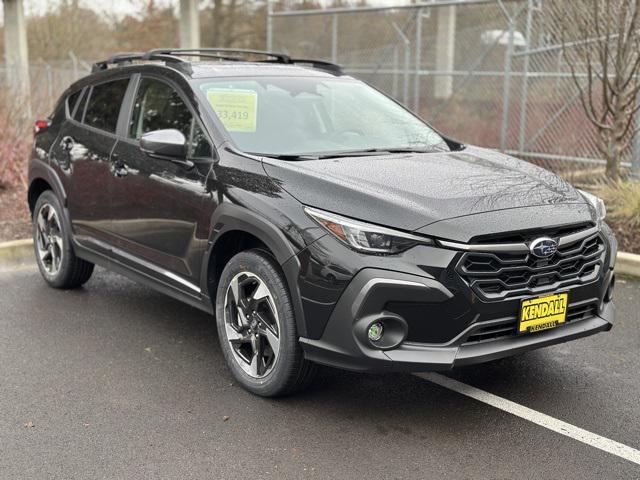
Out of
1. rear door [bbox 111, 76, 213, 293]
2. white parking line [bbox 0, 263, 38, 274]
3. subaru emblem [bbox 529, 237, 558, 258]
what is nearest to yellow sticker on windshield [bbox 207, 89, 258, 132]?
rear door [bbox 111, 76, 213, 293]

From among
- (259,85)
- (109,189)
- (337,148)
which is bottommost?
(109,189)

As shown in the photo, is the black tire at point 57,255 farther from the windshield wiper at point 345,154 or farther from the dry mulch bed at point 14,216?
the windshield wiper at point 345,154

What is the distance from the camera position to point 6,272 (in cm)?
696

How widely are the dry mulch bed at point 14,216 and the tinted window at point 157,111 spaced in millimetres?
3125

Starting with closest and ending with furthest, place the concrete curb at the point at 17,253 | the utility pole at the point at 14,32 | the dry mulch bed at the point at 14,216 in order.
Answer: the concrete curb at the point at 17,253, the dry mulch bed at the point at 14,216, the utility pole at the point at 14,32

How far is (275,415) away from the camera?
13.2 ft

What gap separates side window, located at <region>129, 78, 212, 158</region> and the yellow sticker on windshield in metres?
0.16

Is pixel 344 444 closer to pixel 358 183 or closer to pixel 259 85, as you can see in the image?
pixel 358 183

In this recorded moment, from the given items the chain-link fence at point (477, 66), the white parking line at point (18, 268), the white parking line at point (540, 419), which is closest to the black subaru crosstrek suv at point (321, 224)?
the white parking line at point (540, 419)

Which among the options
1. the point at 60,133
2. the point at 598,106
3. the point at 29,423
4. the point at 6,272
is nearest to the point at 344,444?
the point at 29,423

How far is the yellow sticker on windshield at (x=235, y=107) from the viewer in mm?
4660

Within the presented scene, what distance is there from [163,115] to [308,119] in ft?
3.09

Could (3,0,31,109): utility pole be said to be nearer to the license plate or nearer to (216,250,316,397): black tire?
(216,250,316,397): black tire

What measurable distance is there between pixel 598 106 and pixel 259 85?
7.72 metres
